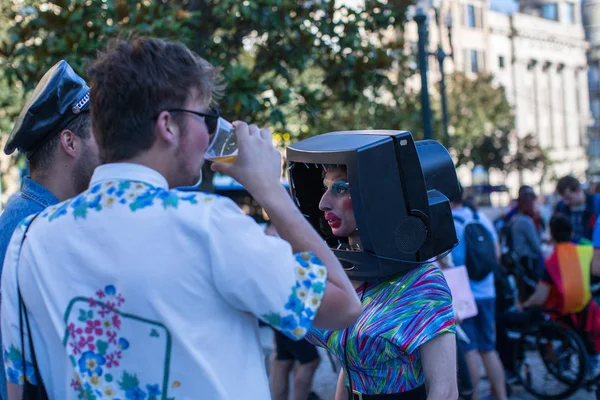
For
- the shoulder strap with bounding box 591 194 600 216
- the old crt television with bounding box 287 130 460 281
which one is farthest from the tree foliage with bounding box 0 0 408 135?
the old crt television with bounding box 287 130 460 281

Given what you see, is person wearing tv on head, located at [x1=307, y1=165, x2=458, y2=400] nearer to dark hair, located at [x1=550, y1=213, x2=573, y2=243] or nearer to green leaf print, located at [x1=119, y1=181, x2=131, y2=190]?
green leaf print, located at [x1=119, y1=181, x2=131, y2=190]

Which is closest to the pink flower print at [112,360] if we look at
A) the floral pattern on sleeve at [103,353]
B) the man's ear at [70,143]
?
the floral pattern on sleeve at [103,353]

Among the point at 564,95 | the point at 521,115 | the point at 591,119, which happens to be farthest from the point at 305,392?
the point at 591,119

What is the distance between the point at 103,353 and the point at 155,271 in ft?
0.68

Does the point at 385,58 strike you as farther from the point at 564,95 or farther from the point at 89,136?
the point at 564,95

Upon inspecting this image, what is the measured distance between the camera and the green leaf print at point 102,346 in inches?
62.1

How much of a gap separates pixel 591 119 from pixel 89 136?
74736 millimetres

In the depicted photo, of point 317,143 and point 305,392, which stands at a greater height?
point 317,143

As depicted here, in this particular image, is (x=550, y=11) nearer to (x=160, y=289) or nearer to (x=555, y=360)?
(x=555, y=360)

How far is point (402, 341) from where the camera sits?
2396mm

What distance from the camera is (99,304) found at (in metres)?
1.57

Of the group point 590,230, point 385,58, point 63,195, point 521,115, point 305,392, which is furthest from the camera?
point 521,115

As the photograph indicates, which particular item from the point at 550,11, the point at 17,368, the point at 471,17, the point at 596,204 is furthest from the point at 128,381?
the point at 550,11

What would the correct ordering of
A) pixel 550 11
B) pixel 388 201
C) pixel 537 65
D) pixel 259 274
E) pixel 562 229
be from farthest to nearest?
pixel 550 11 → pixel 537 65 → pixel 562 229 → pixel 388 201 → pixel 259 274
